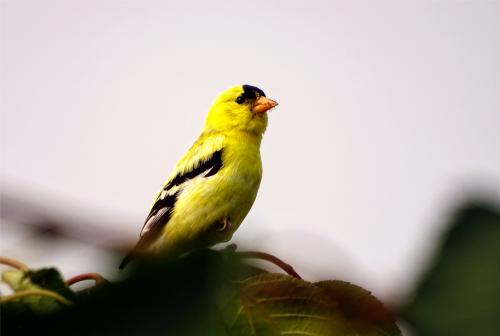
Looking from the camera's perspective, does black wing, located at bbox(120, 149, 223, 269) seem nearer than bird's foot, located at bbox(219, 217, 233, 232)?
No

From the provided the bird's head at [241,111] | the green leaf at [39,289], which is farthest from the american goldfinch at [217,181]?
the green leaf at [39,289]

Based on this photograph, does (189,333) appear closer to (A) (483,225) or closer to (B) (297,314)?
(A) (483,225)

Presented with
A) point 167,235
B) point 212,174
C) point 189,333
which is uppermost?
point 189,333

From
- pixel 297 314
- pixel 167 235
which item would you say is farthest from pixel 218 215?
pixel 297 314

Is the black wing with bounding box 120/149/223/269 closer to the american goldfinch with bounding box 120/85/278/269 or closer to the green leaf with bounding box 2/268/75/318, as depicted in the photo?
the american goldfinch with bounding box 120/85/278/269

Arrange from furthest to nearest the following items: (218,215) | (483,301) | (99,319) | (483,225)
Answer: (218,215) < (483,225) < (483,301) < (99,319)

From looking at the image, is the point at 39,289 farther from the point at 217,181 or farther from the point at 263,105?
the point at 263,105

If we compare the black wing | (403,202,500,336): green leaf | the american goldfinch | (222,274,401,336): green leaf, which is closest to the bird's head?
the american goldfinch
